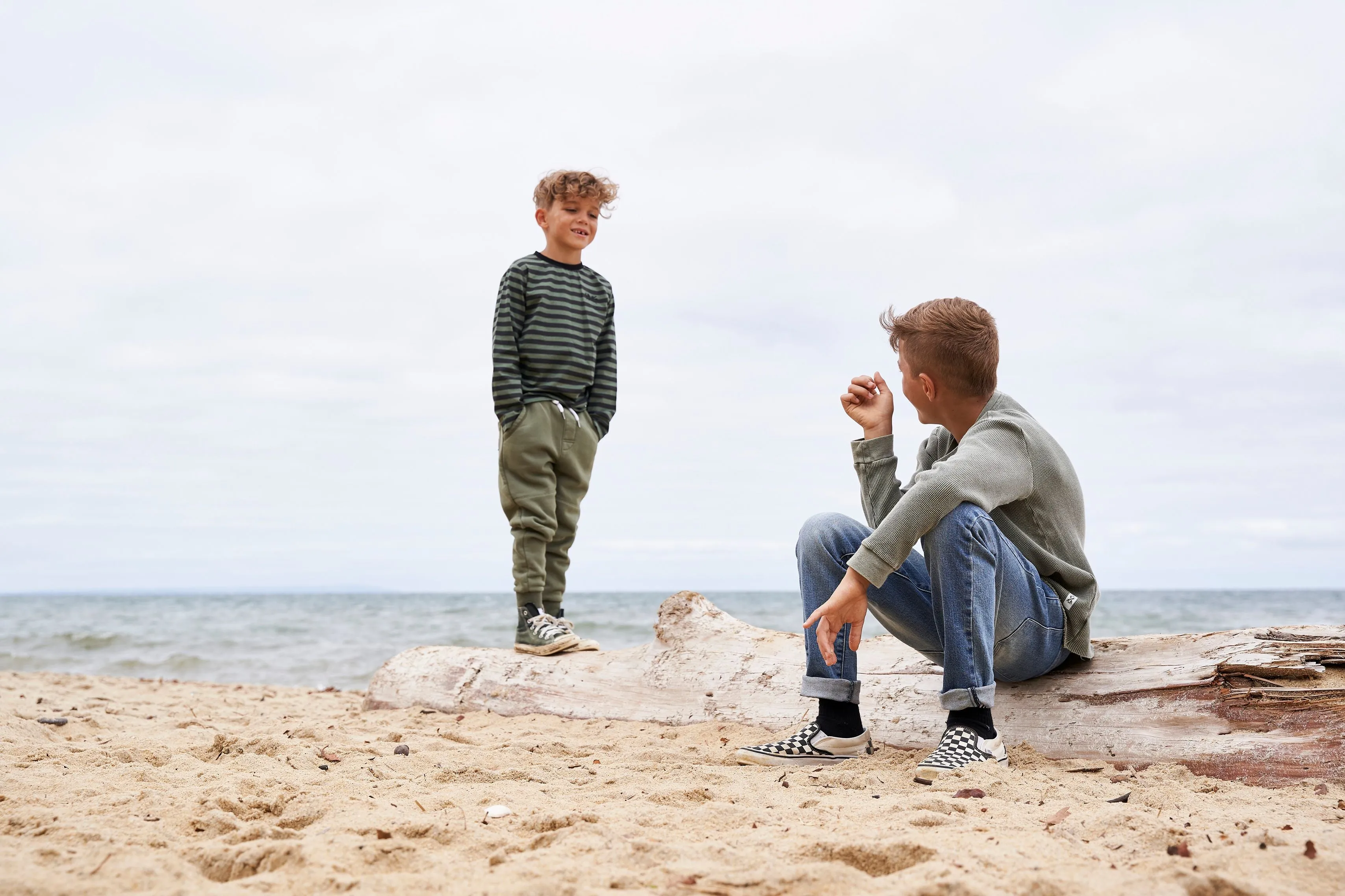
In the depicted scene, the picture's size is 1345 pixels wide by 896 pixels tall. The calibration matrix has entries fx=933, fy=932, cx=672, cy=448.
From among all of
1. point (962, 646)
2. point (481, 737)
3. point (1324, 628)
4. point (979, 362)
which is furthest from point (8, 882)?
point (1324, 628)

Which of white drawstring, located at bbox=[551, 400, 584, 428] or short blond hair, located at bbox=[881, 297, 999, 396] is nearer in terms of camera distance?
short blond hair, located at bbox=[881, 297, 999, 396]

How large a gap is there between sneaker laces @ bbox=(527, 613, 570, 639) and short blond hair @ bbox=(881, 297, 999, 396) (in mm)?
2440

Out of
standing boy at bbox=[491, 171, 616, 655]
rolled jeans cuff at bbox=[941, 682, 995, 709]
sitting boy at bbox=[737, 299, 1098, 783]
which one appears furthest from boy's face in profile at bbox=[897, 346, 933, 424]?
standing boy at bbox=[491, 171, 616, 655]

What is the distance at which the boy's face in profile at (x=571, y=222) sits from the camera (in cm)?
486

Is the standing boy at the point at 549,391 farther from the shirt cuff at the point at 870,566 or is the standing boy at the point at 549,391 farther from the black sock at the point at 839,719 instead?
the shirt cuff at the point at 870,566

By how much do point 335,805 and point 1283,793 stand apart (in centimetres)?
253

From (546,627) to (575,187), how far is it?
224 cm

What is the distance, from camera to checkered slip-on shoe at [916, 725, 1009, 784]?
2.58 m

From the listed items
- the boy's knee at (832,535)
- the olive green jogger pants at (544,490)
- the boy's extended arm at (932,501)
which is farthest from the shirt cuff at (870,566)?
the olive green jogger pants at (544,490)

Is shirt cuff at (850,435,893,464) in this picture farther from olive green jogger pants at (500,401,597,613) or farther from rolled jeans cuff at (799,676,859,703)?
olive green jogger pants at (500,401,597,613)

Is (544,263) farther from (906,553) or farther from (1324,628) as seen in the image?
(1324,628)

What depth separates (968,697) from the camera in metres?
2.65

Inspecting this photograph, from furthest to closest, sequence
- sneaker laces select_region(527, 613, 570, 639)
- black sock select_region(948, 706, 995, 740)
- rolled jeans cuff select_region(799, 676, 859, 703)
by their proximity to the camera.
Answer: sneaker laces select_region(527, 613, 570, 639), rolled jeans cuff select_region(799, 676, 859, 703), black sock select_region(948, 706, 995, 740)

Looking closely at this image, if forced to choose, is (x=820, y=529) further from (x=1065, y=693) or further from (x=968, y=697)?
(x=1065, y=693)
